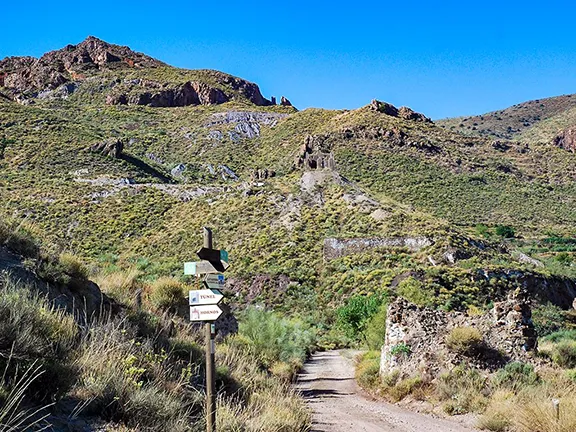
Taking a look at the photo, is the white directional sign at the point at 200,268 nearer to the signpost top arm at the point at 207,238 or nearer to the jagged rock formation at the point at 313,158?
the signpost top arm at the point at 207,238

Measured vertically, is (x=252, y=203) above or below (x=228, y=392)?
above

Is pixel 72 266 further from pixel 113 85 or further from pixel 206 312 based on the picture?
pixel 113 85

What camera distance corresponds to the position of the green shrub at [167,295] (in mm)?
13016

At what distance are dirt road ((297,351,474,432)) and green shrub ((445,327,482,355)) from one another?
211cm

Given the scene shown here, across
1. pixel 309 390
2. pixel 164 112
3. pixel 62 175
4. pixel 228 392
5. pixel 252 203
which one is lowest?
pixel 309 390

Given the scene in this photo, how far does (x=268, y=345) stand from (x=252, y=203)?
32519 millimetres

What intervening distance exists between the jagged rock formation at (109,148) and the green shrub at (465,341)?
2316 inches

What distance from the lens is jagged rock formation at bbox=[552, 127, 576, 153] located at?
9744 cm

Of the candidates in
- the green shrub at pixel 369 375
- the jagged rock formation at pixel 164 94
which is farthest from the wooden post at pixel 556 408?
the jagged rock formation at pixel 164 94

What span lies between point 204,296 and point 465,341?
31.1 ft

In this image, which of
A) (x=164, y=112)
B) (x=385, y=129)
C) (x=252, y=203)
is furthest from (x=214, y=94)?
(x=252, y=203)

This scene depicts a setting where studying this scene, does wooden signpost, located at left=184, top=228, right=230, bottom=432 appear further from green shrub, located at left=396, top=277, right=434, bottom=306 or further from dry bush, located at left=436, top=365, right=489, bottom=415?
green shrub, located at left=396, top=277, right=434, bottom=306

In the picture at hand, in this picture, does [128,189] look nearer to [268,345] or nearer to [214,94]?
[268,345]

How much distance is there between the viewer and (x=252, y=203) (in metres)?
49.9
